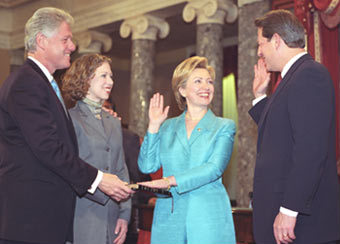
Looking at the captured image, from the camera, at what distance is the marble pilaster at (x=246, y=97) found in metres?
7.41

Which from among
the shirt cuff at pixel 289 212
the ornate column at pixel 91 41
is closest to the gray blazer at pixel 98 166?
the shirt cuff at pixel 289 212

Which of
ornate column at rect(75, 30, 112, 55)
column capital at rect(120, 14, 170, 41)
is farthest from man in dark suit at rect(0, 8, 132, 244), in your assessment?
ornate column at rect(75, 30, 112, 55)

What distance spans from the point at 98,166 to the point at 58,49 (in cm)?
77

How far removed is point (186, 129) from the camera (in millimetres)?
3311

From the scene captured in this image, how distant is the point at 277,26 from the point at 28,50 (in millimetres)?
1434

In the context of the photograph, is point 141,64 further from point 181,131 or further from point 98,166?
point 98,166

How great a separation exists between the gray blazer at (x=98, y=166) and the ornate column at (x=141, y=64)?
595cm

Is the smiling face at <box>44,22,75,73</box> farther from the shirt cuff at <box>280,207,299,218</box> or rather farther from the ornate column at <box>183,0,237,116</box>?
the ornate column at <box>183,0,237,116</box>

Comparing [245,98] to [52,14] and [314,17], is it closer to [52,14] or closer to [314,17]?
[314,17]

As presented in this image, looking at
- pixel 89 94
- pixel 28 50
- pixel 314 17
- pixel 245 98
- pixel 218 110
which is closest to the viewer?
pixel 28 50

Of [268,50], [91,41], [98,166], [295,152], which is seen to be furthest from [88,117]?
[91,41]

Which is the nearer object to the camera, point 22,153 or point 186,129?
point 22,153

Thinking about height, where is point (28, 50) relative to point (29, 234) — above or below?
above

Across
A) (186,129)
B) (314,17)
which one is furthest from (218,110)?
(186,129)
